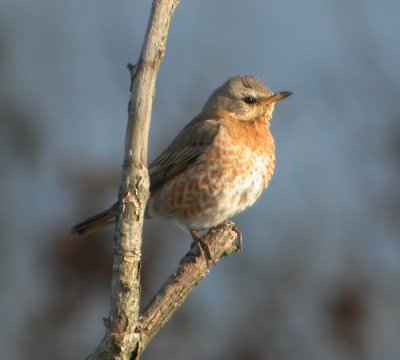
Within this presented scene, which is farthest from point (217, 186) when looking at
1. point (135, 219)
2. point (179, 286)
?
point (135, 219)

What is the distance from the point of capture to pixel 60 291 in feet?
28.3

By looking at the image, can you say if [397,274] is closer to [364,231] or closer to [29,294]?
[364,231]

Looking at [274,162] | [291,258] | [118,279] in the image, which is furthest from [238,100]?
[118,279]

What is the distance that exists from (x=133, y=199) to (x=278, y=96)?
371 cm

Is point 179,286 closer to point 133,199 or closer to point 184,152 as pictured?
point 133,199

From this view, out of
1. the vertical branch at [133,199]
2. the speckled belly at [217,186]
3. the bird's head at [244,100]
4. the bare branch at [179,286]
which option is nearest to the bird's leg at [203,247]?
the bare branch at [179,286]

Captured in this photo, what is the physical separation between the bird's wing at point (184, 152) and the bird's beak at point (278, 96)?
48 cm

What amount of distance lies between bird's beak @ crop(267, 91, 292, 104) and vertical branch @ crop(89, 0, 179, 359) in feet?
11.6

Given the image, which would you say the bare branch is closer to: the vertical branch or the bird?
the vertical branch

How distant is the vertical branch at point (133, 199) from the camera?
4227 mm

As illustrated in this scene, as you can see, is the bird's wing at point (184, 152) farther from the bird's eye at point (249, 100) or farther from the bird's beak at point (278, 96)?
the bird's beak at point (278, 96)

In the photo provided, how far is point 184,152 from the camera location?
7840 mm

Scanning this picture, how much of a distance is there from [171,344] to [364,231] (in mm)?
2244

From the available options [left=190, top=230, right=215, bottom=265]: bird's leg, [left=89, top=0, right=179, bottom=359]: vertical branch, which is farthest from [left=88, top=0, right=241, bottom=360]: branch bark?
[left=190, top=230, right=215, bottom=265]: bird's leg
